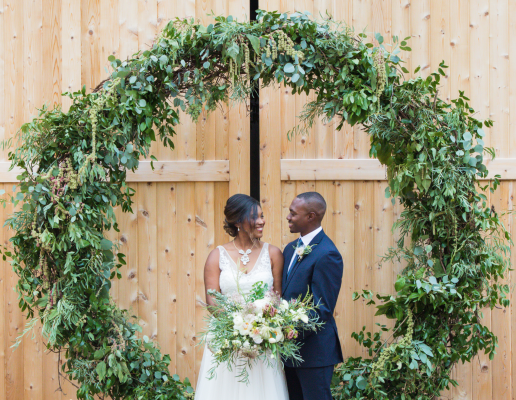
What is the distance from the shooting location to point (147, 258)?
149 inches

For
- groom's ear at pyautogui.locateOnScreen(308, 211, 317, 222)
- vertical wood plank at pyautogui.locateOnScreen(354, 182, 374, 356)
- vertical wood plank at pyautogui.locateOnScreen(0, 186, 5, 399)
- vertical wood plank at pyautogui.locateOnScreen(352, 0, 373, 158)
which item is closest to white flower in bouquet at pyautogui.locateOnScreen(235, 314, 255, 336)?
groom's ear at pyautogui.locateOnScreen(308, 211, 317, 222)

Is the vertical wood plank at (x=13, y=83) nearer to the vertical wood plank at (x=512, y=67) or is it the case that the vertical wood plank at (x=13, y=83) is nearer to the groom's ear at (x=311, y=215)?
the groom's ear at (x=311, y=215)

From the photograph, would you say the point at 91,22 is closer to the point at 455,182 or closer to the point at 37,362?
the point at 37,362

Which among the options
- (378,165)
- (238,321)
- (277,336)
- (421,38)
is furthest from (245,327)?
(421,38)

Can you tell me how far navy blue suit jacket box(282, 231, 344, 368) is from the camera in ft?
9.42

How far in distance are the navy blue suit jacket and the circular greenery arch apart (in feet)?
1.29

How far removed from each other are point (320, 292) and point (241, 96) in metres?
1.35

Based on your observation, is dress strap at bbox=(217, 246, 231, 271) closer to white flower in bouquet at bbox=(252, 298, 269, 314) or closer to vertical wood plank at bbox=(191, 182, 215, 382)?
white flower in bouquet at bbox=(252, 298, 269, 314)

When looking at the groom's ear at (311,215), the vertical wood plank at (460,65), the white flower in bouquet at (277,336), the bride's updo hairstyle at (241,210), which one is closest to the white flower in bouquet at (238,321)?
the white flower in bouquet at (277,336)

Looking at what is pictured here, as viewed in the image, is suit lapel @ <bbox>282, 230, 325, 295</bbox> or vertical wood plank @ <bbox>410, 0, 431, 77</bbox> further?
vertical wood plank @ <bbox>410, 0, 431, 77</bbox>

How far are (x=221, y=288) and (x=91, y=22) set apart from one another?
2.39 m

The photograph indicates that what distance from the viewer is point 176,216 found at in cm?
381

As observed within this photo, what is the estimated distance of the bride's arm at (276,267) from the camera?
3124 millimetres

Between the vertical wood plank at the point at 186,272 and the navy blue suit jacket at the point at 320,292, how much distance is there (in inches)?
42.7
